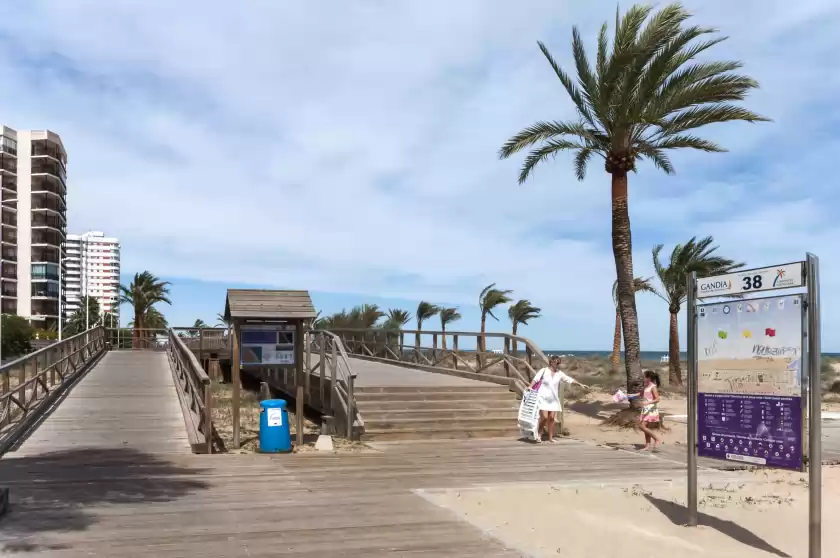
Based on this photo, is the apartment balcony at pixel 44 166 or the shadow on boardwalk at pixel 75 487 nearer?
the shadow on boardwalk at pixel 75 487

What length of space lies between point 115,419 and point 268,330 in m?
3.66

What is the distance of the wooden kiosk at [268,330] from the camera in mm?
11852

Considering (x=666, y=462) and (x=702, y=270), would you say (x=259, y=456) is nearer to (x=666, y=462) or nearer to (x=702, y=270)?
(x=666, y=462)

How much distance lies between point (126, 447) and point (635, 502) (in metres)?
6.89

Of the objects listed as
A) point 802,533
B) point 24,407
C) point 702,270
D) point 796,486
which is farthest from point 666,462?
point 702,270

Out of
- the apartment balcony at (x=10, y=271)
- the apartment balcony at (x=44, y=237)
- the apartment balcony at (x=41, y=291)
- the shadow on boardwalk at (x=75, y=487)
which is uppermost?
the apartment balcony at (x=44, y=237)

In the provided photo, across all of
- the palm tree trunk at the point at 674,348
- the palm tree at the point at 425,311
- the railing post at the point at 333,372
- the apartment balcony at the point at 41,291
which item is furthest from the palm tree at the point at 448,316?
the apartment balcony at the point at 41,291

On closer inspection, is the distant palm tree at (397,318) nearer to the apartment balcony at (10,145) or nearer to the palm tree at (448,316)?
the palm tree at (448,316)

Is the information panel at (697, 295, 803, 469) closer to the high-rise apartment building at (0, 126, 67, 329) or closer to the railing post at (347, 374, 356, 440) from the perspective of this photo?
the railing post at (347, 374, 356, 440)

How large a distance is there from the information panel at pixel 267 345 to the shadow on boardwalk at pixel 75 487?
2.17 m

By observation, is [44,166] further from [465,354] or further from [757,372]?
[757,372]

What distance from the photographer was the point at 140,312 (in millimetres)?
65250

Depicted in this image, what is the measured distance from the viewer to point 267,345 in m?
12.2

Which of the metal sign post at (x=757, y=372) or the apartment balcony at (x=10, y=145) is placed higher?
the apartment balcony at (x=10, y=145)
